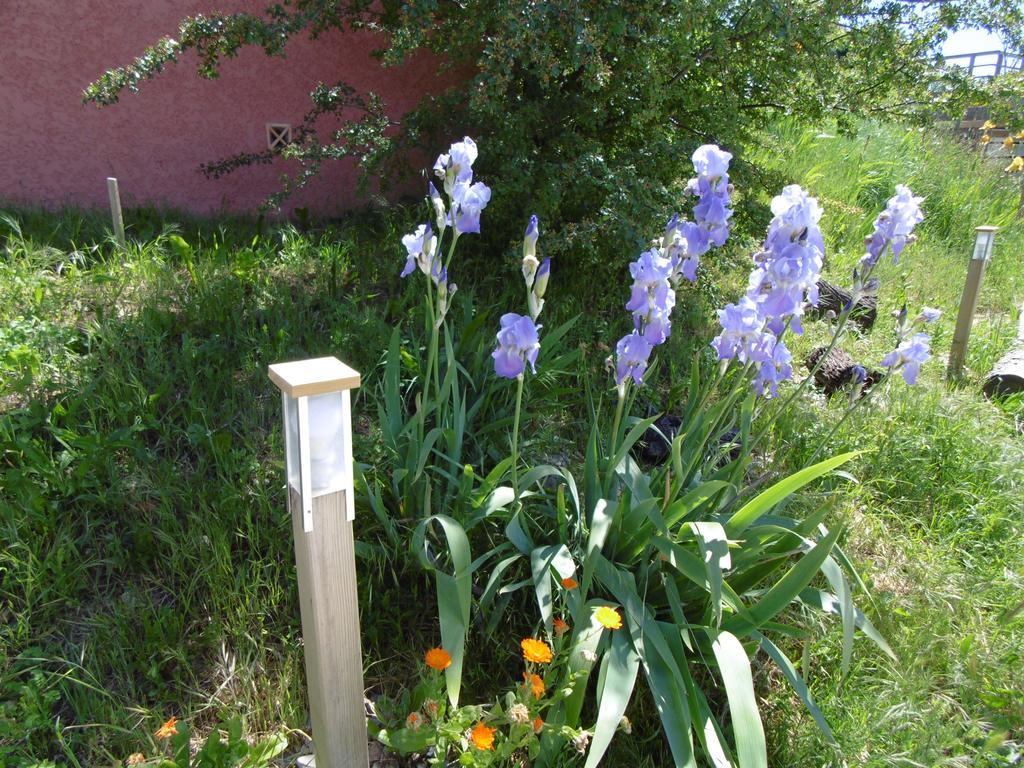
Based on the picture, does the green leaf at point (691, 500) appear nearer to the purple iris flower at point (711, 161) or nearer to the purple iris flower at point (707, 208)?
the purple iris flower at point (707, 208)

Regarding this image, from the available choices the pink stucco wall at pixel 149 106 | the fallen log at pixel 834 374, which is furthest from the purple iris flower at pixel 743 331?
the pink stucco wall at pixel 149 106

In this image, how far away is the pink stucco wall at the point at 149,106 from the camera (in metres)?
3.55

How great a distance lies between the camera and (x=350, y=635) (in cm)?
133

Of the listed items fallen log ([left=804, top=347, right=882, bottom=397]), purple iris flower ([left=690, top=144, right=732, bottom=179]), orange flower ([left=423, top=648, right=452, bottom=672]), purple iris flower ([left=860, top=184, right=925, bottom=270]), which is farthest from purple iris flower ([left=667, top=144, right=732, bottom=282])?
fallen log ([left=804, top=347, right=882, bottom=397])

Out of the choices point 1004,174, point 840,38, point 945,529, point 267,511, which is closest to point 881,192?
point 1004,174

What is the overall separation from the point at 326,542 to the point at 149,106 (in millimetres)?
3701

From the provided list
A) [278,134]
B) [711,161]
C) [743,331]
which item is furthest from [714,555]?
[278,134]

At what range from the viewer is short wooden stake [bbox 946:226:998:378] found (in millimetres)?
3607

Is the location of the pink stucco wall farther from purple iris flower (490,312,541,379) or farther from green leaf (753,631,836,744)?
green leaf (753,631,836,744)

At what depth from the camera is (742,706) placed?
1400 mm

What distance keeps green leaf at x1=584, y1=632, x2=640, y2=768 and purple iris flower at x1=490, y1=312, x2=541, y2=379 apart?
702 mm

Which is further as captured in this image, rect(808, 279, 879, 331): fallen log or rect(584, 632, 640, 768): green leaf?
rect(808, 279, 879, 331): fallen log

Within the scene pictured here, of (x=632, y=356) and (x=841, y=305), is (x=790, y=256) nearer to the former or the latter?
(x=632, y=356)

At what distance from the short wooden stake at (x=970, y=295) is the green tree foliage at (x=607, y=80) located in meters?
0.77
